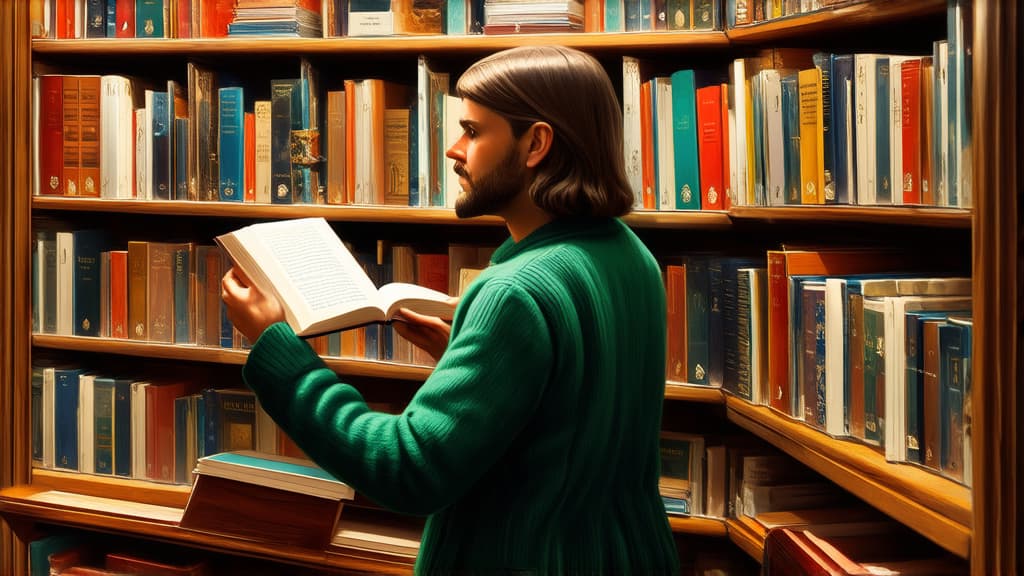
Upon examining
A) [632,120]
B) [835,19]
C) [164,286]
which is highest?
[835,19]

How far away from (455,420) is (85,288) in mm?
1525

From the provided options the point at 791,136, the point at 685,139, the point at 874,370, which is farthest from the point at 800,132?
the point at 874,370

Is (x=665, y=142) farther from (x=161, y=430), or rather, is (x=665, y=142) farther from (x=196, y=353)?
(x=161, y=430)

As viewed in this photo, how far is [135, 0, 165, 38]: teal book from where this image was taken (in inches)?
86.7

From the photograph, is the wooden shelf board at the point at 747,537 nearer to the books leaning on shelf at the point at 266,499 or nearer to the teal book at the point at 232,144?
the books leaning on shelf at the point at 266,499

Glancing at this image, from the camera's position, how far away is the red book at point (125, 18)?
2223mm

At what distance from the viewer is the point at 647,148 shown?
191 centimetres

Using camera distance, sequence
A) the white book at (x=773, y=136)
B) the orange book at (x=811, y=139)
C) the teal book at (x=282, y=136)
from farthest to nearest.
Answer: the teal book at (x=282, y=136)
the white book at (x=773, y=136)
the orange book at (x=811, y=139)

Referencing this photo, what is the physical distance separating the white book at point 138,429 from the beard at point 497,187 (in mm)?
1286

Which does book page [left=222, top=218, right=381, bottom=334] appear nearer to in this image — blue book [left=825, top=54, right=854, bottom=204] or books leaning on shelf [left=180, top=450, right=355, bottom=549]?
books leaning on shelf [left=180, top=450, right=355, bottom=549]

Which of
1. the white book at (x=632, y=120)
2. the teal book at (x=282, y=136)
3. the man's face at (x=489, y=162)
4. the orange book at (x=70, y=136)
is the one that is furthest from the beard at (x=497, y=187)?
the orange book at (x=70, y=136)

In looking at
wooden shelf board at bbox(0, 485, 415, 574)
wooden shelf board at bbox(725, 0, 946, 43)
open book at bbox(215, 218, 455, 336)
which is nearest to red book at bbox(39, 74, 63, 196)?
wooden shelf board at bbox(0, 485, 415, 574)

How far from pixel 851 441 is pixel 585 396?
0.52 meters

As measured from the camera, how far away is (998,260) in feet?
3.42
